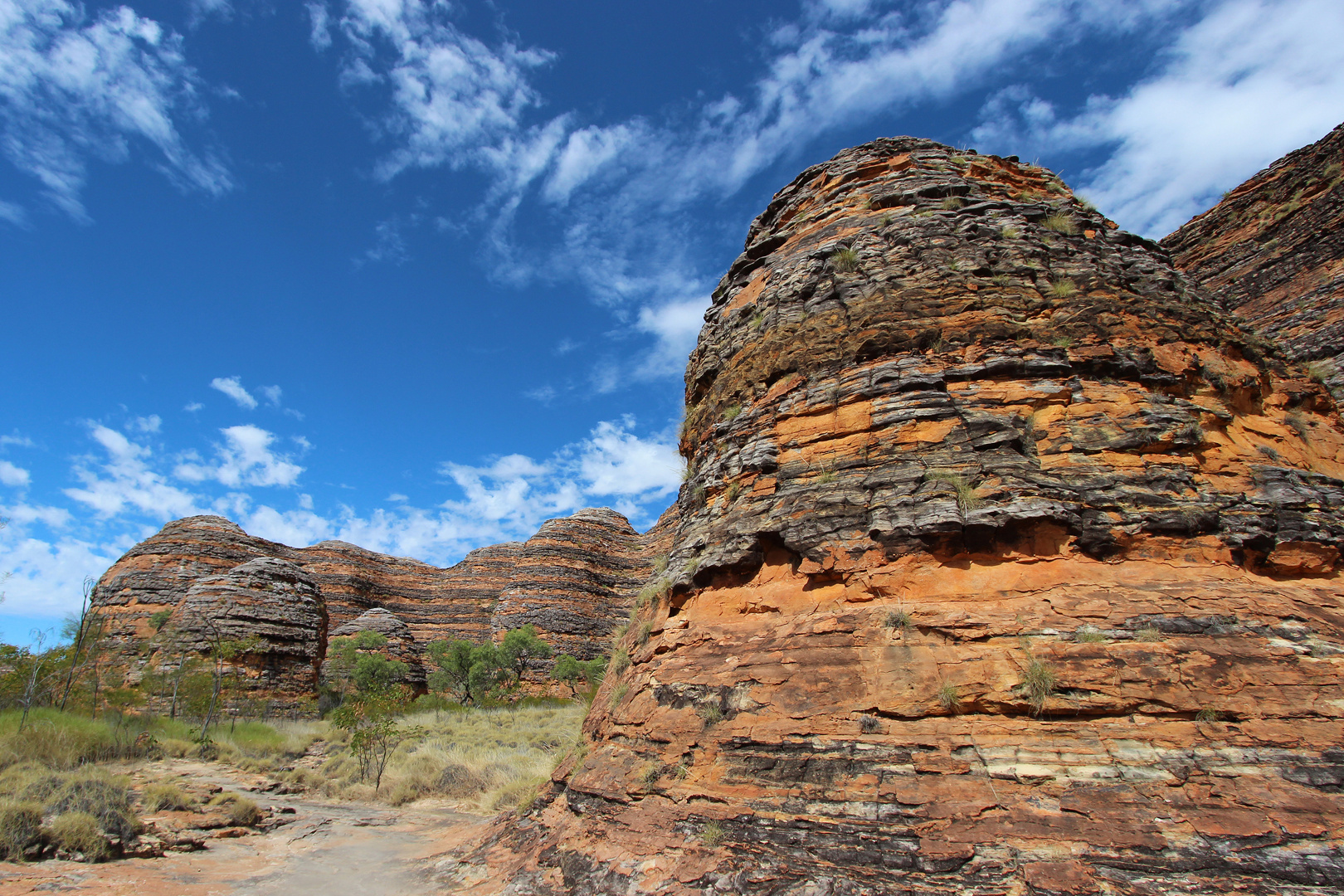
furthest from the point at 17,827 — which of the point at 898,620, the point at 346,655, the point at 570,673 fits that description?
the point at 570,673

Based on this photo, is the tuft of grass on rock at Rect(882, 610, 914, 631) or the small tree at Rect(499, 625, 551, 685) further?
the small tree at Rect(499, 625, 551, 685)

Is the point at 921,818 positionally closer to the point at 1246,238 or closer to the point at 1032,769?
the point at 1032,769

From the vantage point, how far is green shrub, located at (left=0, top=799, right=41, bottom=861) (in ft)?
19.9

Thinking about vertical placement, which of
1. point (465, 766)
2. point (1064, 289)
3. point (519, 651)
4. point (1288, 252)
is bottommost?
point (465, 766)

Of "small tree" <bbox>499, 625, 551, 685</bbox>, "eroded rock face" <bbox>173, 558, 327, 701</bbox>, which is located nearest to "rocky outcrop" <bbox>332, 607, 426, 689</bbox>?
"small tree" <bbox>499, 625, 551, 685</bbox>

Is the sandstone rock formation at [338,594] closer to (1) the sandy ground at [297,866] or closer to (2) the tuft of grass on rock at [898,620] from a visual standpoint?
(1) the sandy ground at [297,866]

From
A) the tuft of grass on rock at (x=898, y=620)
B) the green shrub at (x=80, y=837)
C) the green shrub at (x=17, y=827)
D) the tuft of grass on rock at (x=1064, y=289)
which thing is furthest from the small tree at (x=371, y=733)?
the tuft of grass on rock at (x=1064, y=289)

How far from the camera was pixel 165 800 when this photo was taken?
9180 millimetres

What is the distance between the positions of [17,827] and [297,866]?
2783 mm

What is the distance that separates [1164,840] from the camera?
3.06 meters

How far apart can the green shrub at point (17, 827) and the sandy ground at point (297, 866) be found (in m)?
0.28

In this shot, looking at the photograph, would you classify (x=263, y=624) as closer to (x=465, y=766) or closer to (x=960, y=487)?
(x=465, y=766)

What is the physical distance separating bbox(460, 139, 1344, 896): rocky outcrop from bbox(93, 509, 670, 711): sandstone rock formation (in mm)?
19456

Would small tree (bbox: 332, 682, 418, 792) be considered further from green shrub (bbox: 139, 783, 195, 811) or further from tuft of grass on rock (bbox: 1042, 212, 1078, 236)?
tuft of grass on rock (bbox: 1042, 212, 1078, 236)
